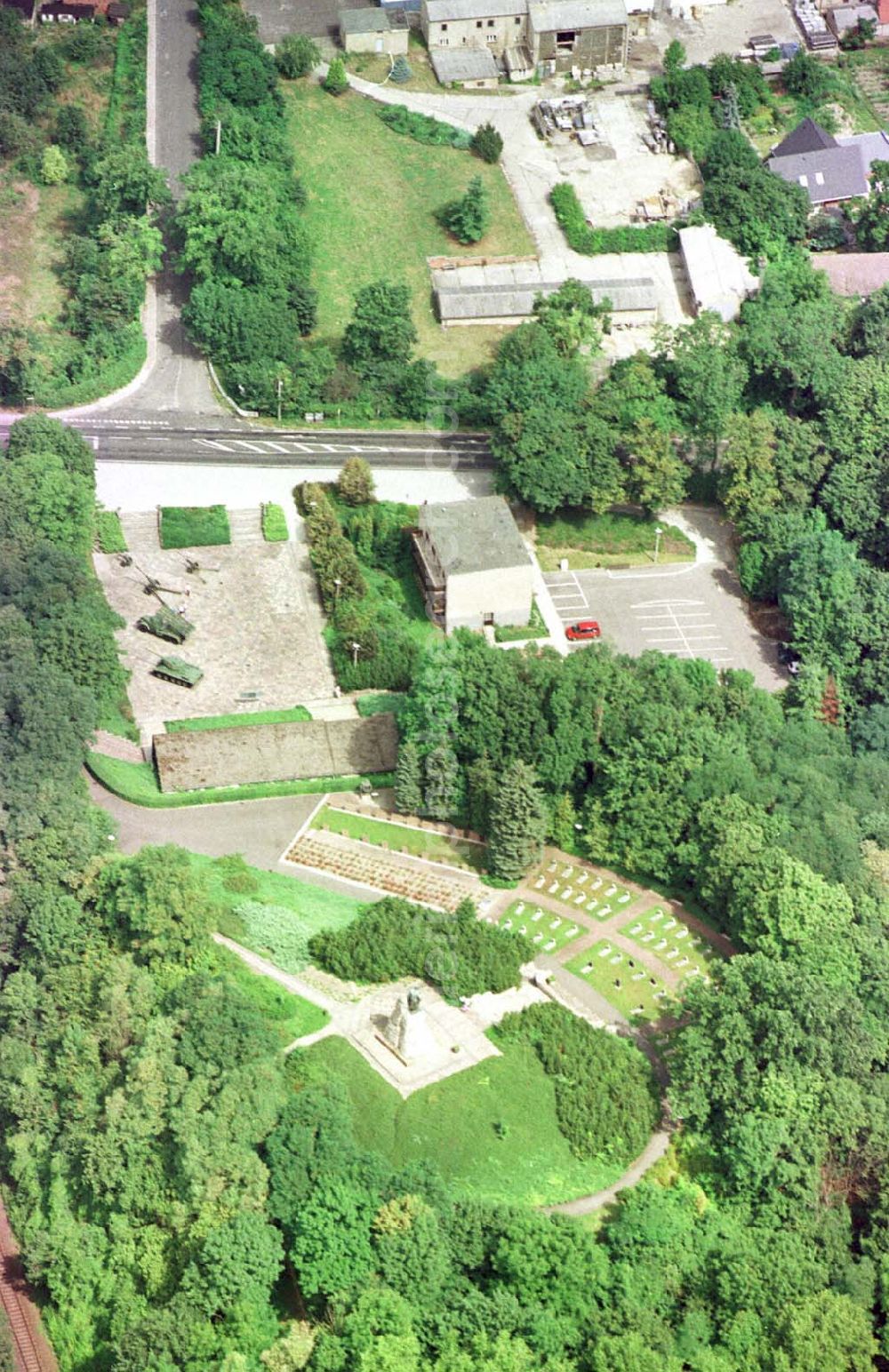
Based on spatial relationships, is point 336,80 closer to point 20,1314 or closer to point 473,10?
point 473,10

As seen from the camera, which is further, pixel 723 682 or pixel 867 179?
pixel 867 179

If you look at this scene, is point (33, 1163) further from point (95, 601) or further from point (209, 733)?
point (95, 601)

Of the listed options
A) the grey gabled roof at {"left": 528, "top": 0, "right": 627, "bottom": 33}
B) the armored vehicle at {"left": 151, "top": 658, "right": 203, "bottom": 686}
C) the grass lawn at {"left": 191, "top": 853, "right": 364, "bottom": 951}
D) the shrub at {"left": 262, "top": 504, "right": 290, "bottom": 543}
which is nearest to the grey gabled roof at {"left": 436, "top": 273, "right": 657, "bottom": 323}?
the shrub at {"left": 262, "top": 504, "right": 290, "bottom": 543}

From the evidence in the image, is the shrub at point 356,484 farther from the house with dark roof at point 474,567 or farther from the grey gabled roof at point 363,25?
the grey gabled roof at point 363,25

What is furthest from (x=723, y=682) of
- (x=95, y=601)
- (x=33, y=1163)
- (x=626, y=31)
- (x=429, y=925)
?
(x=626, y=31)

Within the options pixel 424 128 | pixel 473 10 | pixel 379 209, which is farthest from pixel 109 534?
pixel 473 10

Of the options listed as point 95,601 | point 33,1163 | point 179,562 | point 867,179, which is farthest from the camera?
point 867,179
